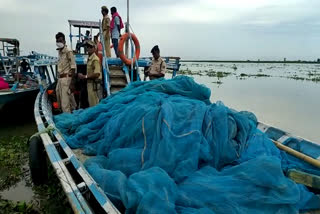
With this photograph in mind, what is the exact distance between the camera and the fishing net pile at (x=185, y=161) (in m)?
2.33

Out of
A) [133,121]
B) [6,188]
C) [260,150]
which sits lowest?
[6,188]

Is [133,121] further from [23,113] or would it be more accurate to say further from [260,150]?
[23,113]

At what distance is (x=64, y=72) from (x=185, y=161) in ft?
15.7

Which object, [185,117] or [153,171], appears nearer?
[153,171]

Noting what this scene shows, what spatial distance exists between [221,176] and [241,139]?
83cm

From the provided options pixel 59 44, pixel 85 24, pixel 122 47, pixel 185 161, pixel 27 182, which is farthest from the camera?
pixel 85 24

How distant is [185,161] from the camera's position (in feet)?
8.96

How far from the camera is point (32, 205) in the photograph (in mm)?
3814

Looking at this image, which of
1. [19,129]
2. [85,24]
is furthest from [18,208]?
[85,24]

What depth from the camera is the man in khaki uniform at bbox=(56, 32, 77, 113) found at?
246 inches

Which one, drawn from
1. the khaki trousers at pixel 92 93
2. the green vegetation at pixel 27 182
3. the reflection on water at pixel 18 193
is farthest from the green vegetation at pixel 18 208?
the khaki trousers at pixel 92 93

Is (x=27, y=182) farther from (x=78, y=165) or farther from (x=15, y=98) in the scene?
(x=15, y=98)

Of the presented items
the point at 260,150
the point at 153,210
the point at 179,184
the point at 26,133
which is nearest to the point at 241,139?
the point at 260,150

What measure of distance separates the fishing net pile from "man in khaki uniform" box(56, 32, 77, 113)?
259cm
